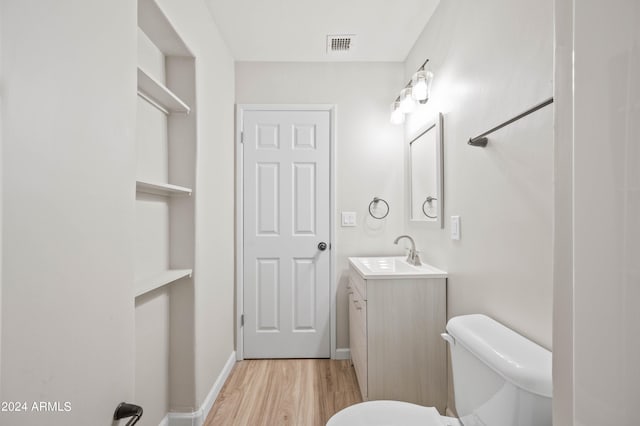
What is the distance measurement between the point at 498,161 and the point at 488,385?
32.3 inches

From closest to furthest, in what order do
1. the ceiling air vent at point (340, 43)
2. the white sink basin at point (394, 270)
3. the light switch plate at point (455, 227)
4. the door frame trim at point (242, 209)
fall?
the light switch plate at point (455, 227) < the white sink basin at point (394, 270) < the ceiling air vent at point (340, 43) < the door frame trim at point (242, 209)

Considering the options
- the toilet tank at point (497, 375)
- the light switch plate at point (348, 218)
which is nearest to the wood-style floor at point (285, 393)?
the toilet tank at point (497, 375)

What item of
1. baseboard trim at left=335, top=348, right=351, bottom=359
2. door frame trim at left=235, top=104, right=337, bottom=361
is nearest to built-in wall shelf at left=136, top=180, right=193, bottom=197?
door frame trim at left=235, top=104, right=337, bottom=361

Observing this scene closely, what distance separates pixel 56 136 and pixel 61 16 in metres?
0.27

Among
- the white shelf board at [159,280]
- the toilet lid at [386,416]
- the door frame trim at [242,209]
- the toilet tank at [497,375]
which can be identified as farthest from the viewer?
the door frame trim at [242,209]

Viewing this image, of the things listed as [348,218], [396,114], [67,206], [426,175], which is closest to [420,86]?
[396,114]

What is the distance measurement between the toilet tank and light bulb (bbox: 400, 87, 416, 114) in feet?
4.82

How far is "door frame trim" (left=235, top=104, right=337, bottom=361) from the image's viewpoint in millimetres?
2477

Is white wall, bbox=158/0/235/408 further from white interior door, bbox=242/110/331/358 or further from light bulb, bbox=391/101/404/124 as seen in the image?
light bulb, bbox=391/101/404/124

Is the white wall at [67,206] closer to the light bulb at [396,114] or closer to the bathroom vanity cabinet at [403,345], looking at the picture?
the bathroom vanity cabinet at [403,345]

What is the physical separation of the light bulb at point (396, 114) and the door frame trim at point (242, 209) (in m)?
0.46

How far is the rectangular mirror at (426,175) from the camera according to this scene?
1.81 meters

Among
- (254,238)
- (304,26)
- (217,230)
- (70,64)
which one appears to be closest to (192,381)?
(217,230)

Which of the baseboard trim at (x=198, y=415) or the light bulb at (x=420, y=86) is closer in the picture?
the baseboard trim at (x=198, y=415)
